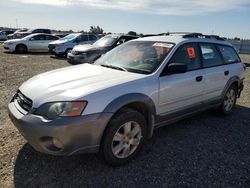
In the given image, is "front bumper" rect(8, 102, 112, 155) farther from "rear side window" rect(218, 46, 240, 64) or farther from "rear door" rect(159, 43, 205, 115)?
"rear side window" rect(218, 46, 240, 64)

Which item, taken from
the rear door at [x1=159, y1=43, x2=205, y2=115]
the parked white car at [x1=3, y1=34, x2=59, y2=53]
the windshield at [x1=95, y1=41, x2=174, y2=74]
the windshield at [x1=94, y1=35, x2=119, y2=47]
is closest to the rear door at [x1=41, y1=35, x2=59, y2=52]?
the parked white car at [x1=3, y1=34, x2=59, y2=53]

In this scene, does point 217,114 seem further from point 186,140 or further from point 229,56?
point 186,140

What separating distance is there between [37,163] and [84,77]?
1.27m

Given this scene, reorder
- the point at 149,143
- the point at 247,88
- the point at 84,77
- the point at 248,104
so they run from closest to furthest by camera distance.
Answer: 1. the point at 84,77
2. the point at 149,143
3. the point at 248,104
4. the point at 247,88

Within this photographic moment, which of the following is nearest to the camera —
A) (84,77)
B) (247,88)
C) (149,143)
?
(84,77)

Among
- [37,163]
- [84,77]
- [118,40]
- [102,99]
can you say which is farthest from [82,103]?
[118,40]

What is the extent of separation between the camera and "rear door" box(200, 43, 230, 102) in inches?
192

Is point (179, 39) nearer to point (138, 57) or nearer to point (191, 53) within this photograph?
point (191, 53)

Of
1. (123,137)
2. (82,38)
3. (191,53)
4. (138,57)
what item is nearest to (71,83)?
(123,137)

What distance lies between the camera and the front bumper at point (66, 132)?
2951 millimetres

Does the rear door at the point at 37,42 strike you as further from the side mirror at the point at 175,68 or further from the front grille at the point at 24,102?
the side mirror at the point at 175,68

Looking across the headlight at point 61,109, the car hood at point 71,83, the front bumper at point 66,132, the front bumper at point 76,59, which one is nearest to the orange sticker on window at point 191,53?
the car hood at point 71,83

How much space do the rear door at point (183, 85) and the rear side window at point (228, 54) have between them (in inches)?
42.2

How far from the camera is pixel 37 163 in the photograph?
3.50 metres
